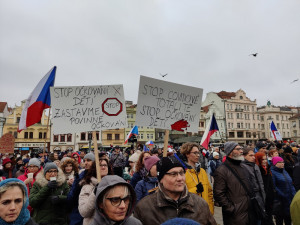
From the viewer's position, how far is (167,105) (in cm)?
407

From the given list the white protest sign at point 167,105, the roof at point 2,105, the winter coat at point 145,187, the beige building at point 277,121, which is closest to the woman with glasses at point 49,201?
the winter coat at point 145,187

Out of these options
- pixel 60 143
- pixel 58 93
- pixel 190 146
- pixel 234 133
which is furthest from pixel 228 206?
pixel 234 133

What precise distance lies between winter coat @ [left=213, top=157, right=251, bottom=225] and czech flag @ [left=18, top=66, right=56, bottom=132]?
5.01 m

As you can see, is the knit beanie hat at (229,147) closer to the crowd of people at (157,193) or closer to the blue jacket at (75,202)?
the crowd of people at (157,193)

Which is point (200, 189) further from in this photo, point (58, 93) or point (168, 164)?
point (58, 93)

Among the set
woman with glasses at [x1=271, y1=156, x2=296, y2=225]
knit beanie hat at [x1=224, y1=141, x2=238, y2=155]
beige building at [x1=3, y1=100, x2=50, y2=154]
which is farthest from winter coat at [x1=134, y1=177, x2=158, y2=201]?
beige building at [x1=3, y1=100, x2=50, y2=154]

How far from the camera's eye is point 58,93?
3822 millimetres

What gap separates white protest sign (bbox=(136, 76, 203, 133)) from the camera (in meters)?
3.89

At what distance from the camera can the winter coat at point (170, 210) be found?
2.42 metres

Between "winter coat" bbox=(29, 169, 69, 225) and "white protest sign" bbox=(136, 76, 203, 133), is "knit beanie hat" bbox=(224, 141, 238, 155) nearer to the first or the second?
"white protest sign" bbox=(136, 76, 203, 133)

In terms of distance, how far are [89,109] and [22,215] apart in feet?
6.28

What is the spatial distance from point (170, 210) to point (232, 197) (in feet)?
5.67

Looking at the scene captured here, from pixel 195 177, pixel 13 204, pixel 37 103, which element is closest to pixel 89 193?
pixel 13 204

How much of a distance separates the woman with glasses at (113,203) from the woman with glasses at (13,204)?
0.78 metres
